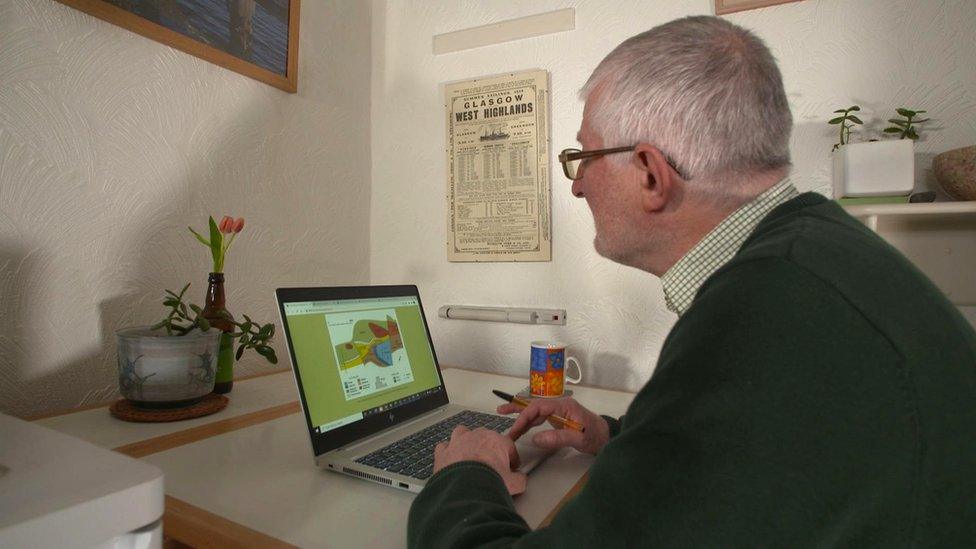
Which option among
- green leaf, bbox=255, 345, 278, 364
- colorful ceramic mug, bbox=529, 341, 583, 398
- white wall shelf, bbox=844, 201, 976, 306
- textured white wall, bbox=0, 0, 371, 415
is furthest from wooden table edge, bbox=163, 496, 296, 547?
white wall shelf, bbox=844, 201, 976, 306

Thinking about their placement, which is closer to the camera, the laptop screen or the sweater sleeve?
→ the sweater sleeve

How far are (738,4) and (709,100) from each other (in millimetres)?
816

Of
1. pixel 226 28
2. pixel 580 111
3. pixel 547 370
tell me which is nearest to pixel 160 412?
pixel 547 370

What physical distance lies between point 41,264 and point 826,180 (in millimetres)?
1569

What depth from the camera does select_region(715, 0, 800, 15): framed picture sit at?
120cm

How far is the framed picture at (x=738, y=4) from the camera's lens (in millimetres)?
1198

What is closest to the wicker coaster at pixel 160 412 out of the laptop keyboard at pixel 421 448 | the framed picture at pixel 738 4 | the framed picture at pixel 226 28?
the laptop keyboard at pixel 421 448

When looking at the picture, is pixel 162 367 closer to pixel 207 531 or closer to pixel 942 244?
pixel 207 531

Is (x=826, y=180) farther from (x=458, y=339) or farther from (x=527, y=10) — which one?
(x=458, y=339)

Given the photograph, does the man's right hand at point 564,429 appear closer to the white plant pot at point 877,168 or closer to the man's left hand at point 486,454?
the man's left hand at point 486,454

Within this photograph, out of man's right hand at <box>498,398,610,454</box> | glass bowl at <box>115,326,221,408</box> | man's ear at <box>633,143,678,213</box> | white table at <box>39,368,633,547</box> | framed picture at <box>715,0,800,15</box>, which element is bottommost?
white table at <box>39,368,633,547</box>

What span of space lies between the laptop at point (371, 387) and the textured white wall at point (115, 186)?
48cm

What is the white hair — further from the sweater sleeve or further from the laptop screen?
the laptop screen

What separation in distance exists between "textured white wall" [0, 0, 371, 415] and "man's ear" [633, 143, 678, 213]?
96cm
